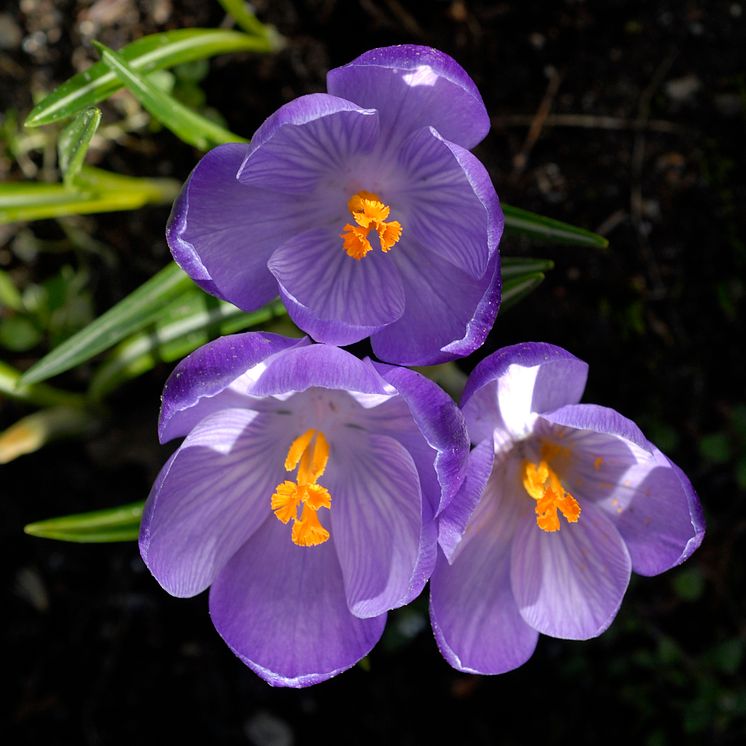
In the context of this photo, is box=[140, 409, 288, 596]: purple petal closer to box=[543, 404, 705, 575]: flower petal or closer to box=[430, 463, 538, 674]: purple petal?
box=[430, 463, 538, 674]: purple petal

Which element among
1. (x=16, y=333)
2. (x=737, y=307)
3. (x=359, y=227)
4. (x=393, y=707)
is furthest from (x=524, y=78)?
(x=393, y=707)

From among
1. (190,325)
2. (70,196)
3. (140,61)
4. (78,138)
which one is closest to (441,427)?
(190,325)

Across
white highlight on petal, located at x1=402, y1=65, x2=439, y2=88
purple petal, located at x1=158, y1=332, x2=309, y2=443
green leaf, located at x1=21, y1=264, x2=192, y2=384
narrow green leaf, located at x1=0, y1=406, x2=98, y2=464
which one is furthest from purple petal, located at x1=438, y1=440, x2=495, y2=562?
narrow green leaf, located at x1=0, y1=406, x2=98, y2=464

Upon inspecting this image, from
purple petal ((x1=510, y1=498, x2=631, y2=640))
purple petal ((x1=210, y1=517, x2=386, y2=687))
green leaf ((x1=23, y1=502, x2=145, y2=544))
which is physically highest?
purple petal ((x1=510, y1=498, x2=631, y2=640))

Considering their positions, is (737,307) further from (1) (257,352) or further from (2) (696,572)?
(1) (257,352)

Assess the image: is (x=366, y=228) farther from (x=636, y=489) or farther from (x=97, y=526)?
(x=97, y=526)

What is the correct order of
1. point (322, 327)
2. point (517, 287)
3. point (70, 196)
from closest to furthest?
point (322, 327) < point (517, 287) < point (70, 196)
